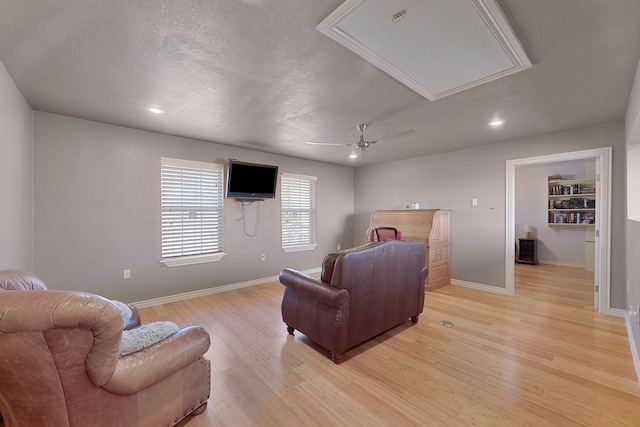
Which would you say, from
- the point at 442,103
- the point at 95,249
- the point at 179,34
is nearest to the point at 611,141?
the point at 442,103

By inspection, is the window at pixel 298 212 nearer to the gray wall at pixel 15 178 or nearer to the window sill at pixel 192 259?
the window sill at pixel 192 259

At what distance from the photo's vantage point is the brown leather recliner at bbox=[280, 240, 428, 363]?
2.21 metres

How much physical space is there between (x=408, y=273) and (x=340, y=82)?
6.58ft

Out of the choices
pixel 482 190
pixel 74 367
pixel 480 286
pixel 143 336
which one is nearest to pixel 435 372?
pixel 143 336

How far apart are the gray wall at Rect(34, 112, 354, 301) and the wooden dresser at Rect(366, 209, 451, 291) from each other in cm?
293

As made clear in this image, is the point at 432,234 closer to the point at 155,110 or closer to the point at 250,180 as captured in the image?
the point at 250,180

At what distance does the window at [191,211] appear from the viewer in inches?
151

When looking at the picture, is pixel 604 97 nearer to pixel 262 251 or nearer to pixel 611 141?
pixel 611 141

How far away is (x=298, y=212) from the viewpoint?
212 inches

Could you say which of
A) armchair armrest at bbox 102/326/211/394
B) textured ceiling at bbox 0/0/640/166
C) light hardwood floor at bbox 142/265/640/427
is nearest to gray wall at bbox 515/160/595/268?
light hardwood floor at bbox 142/265/640/427

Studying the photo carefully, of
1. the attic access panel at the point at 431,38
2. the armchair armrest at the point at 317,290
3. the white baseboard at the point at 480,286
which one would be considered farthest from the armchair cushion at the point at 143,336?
the white baseboard at the point at 480,286

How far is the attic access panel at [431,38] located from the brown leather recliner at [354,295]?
1511 mm

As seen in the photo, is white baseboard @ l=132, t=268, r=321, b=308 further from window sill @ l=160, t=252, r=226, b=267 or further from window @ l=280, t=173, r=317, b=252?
window @ l=280, t=173, r=317, b=252

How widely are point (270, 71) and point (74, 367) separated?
2116 mm
